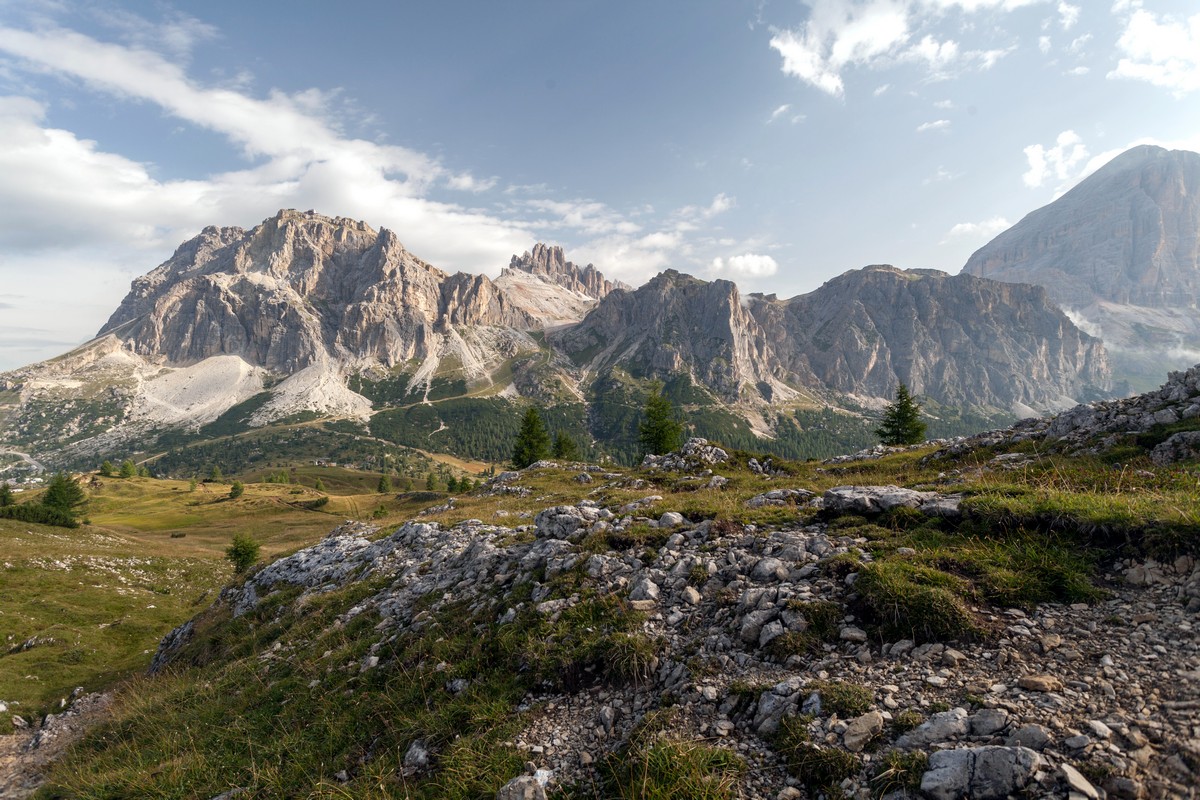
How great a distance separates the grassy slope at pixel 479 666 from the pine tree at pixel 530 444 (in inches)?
2350

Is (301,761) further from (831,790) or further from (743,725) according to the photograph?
(831,790)

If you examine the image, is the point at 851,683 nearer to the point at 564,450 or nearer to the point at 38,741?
the point at 38,741

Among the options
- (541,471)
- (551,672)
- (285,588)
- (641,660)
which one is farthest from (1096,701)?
(541,471)

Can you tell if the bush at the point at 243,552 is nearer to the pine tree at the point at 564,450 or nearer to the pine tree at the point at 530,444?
the pine tree at the point at 530,444

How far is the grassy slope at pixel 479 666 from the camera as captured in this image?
24.8 feet

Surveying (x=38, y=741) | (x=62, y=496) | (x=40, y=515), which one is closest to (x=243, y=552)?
(x=38, y=741)

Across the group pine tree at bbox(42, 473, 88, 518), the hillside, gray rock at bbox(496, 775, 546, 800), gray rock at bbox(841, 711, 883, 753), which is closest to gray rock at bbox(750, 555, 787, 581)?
the hillside

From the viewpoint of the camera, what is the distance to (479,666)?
10.2 meters

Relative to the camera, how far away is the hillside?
5469 mm

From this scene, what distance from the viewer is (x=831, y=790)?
17.9ft

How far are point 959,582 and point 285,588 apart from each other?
1064 inches

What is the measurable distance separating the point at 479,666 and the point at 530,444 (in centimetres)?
6665

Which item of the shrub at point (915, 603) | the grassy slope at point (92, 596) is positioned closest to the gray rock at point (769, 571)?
the shrub at point (915, 603)

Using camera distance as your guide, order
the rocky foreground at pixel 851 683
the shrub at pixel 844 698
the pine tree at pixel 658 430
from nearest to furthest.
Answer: the rocky foreground at pixel 851 683
the shrub at pixel 844 698
the pine tree at pixel 658 430
